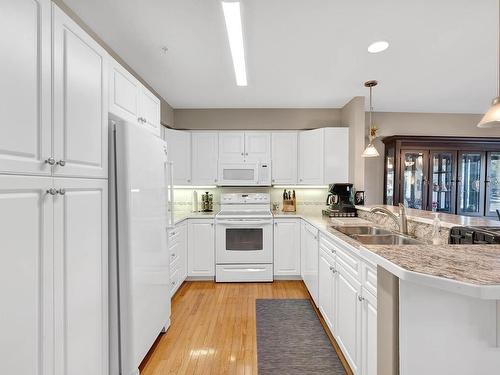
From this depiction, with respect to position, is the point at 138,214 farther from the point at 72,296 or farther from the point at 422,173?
the point at 422,173

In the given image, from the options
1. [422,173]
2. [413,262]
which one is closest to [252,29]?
[413,262]

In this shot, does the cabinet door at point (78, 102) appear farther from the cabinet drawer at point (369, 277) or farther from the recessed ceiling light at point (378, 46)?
the recessed ceiling light at point (378, 46)

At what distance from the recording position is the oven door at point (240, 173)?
3736 mm

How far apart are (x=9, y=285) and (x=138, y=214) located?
2.60 feet

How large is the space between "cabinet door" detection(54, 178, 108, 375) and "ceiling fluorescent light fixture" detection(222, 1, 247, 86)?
1.33 meters

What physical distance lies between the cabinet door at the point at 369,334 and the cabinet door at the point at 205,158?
2.73m

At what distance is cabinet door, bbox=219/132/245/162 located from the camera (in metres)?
3.75

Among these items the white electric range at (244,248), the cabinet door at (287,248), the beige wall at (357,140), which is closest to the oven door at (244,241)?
the white electric range at (244,248)

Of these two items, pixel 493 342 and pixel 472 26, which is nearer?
pixel 493 342

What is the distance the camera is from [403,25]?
1881 mm

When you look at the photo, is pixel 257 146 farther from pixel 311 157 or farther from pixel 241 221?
pixel 241 221

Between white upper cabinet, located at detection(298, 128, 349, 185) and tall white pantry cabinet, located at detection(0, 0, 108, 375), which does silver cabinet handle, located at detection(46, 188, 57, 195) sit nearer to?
tall white pantry cabinet, located at detection(0, 0, 108, 375)

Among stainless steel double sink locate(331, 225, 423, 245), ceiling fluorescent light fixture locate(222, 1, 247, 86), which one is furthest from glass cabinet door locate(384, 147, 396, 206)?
ceiling fluorescent light fixture locate(222, 1, 247, 86)

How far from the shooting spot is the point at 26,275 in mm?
969
